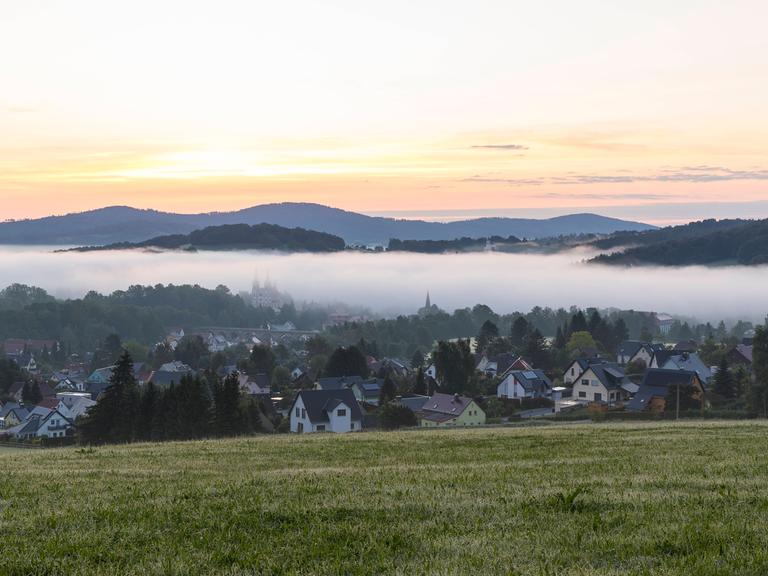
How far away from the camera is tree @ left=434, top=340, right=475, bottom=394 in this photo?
99.2 m

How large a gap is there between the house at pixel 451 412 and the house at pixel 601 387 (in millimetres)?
15295

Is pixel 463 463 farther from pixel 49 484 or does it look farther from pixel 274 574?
pixel 274 574

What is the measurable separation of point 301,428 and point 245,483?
6373cm

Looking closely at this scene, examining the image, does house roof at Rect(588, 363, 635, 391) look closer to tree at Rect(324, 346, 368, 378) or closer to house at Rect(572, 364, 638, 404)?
house at Rect(572, 364, 638, 404)

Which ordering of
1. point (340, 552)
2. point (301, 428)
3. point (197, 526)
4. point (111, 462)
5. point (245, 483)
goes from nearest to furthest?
1. point (340, 552)
2. point (197, 526)
3. point (245, 483)
4. point (111, 462)
5. point (301, 428)

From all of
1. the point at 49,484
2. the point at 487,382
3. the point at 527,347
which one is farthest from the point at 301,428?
the point at 49,484

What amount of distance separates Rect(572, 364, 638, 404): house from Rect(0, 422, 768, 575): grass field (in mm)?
73665

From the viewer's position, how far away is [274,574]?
951cm

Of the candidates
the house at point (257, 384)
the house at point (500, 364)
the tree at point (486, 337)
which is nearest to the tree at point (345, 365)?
the house at point (257, 384)

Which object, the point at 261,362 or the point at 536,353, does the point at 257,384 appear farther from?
the point at 536,353

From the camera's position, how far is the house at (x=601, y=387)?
299 feet

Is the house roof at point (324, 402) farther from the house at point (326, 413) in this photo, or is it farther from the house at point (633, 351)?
the house at point (633, 351)

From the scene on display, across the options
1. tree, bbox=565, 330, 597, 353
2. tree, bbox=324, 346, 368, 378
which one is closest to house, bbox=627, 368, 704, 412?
tree, bbox=324, 346, 368, 378

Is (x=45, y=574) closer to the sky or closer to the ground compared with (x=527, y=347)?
closer to the sky
